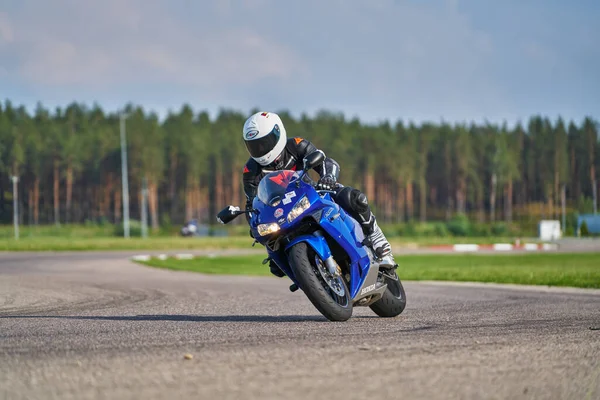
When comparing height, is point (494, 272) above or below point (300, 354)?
below

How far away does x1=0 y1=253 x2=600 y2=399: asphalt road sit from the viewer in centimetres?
495

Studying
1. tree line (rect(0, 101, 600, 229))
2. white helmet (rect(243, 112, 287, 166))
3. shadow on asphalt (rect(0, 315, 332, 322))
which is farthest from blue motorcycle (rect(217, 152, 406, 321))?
tree line (rect(0, 101, 600, 229))

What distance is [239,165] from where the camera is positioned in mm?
137375

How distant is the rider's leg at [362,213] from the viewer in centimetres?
979

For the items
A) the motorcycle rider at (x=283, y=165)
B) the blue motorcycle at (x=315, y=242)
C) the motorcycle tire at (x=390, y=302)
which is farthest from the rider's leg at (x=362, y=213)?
the motorcycle tire at (x=390, y=302)

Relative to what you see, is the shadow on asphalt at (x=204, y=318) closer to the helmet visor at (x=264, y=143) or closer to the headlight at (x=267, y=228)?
the headlight at (x=267, y=228)

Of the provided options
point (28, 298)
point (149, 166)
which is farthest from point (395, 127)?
point (28, 298)

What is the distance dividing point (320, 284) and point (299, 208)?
78cm

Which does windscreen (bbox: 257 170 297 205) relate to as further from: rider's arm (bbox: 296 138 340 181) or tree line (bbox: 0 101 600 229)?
tree line (bbox: 0 101 600 229)

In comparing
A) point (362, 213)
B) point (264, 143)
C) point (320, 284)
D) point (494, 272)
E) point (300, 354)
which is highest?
point (264, 143)

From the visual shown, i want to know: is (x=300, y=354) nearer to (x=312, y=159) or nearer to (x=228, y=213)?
(x=312, y=159)

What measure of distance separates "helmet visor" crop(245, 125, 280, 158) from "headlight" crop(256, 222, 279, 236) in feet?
3.38

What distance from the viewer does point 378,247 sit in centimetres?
995

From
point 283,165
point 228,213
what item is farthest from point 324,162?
point 228,213
